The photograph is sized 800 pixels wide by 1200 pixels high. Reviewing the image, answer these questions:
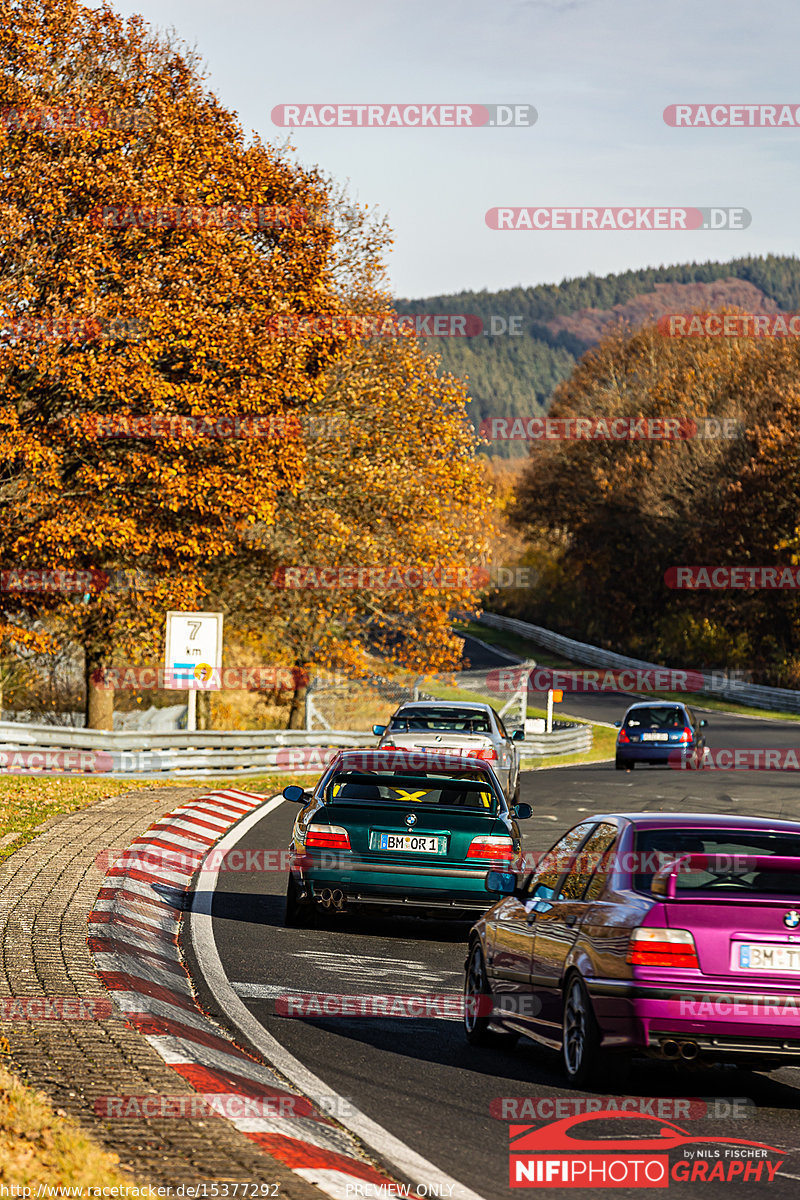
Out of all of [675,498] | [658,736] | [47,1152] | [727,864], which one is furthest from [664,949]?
[675,498]

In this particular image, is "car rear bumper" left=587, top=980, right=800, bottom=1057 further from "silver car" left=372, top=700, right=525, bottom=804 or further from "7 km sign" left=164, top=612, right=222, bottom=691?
"7 km sign" left=164, top=612, right=222, bottom=691

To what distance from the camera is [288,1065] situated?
24.3ft

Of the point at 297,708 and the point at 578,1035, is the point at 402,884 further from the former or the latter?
the point at 297,708

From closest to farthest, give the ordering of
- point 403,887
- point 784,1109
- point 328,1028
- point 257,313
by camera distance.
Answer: point 784,1109
point 328,1028
point 403,887
point 257,313

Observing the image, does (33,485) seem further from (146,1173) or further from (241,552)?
(146,1173)

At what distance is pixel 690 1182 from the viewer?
5840 mm

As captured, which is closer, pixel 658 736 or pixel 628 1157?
pixel 628 1157

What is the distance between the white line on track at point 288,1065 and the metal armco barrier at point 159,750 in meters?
9.09

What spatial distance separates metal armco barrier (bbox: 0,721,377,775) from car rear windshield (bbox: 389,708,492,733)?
2.73 m

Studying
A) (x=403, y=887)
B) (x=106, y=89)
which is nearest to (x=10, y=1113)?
(x=403, y=887)

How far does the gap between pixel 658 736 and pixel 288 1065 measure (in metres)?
25.3

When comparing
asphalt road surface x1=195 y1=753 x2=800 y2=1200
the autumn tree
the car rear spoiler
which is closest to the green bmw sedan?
asphalt road surface x1=195 y1=753 x2=800 y2=1200

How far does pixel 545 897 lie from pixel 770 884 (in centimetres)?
129

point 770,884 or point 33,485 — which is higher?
point 33,485
